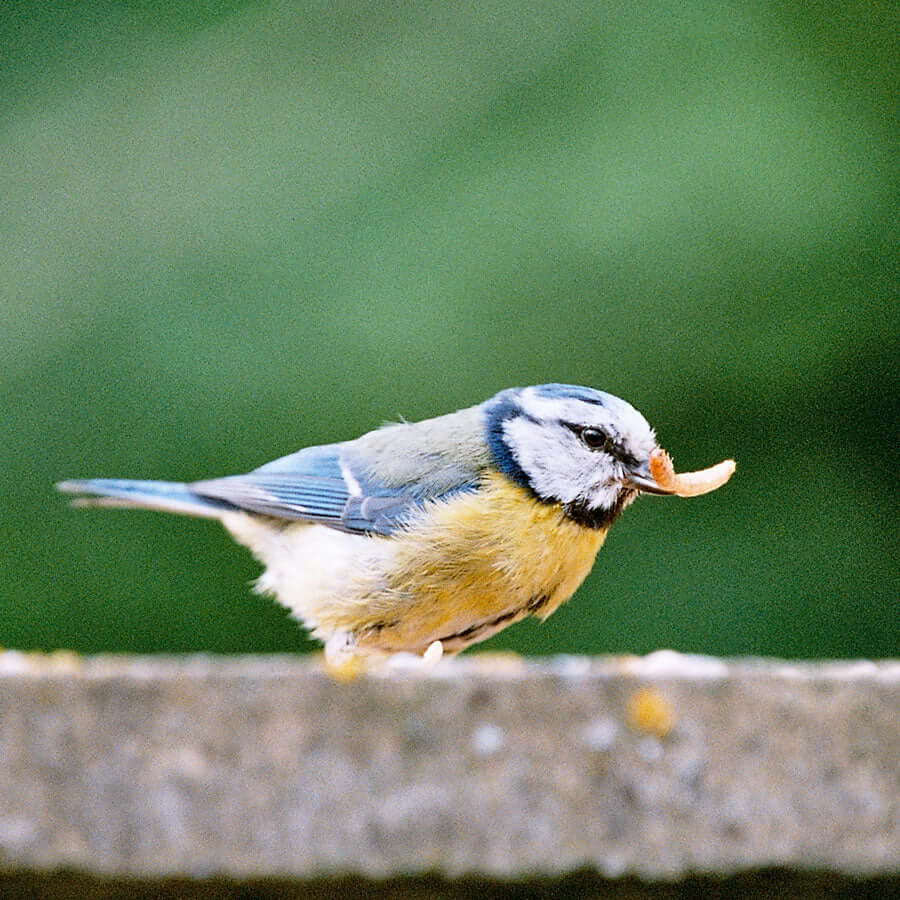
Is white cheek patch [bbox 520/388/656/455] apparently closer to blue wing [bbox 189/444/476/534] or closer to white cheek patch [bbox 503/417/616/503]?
white cheek patch [bbox 503/417/616/503]

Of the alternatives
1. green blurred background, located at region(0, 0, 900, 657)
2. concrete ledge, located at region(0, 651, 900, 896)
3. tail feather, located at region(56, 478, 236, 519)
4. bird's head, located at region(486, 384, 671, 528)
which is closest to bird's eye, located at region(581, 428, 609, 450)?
bird's head, located at region(486, 384, 671, 528)

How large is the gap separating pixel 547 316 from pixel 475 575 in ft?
4.33

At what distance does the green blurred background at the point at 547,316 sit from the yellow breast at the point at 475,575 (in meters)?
0.96

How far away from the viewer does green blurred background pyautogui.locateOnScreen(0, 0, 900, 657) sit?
292 centimetres

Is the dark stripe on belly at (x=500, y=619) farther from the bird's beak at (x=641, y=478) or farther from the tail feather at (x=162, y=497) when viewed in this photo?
the tail feather at (x=162, y=497)

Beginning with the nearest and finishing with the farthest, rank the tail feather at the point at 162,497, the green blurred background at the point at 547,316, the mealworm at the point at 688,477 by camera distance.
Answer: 1. the mealworm at the point at 688,477
2. the tail feather at the point at 162,497
3. the green blurred background at the point at 547,316

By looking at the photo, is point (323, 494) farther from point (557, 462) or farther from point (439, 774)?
point (439, 774)

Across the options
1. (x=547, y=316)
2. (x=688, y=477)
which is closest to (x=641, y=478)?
(x=688, y=477)

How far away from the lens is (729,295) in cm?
300

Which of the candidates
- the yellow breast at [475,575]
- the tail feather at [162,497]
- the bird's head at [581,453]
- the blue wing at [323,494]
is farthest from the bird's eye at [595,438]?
the tail feather at [162,497]

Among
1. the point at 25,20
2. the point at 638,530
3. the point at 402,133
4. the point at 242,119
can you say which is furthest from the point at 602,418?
the point at 25,20

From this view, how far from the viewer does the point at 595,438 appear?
195cm

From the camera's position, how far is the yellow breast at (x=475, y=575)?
1.92 meters

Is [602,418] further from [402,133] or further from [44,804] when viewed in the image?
[402,133]
